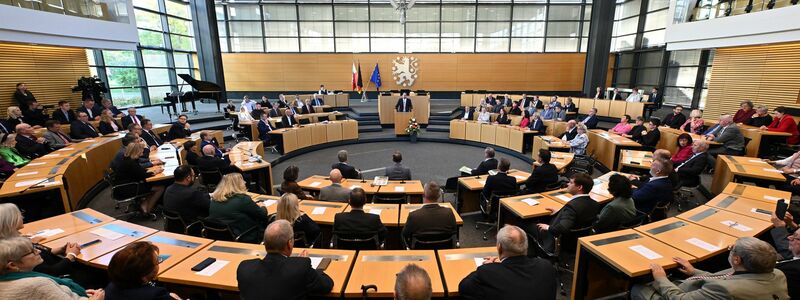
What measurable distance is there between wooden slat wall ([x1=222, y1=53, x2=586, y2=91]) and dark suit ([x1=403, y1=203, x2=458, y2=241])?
675 inches

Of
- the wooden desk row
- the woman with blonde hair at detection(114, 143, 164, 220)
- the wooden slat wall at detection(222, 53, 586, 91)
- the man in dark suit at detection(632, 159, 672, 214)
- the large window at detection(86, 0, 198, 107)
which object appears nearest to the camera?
the man in dark suit at detection(632, 159, 672, 214)

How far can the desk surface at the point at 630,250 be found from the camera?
2.95 metres

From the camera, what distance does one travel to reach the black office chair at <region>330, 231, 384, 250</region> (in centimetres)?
370

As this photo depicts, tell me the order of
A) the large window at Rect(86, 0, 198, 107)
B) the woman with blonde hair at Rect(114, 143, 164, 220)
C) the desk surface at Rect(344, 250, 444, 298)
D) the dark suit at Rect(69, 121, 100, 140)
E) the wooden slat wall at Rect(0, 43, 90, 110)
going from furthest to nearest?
the large window at Rect(86, 0, 198, 107) < the wooden slat wall at Rect(0, 43, 90, 110) < the dark suit at Rect(69, 121, 100, 140) < the woman with blonde hair at Rect(114, 143, 164, 220) < the desk surface at Rect(344, 250, 444, 298)

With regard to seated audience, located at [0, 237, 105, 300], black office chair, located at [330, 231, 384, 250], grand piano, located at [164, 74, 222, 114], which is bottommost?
black office chair, located at [330, 231, 384, 250]

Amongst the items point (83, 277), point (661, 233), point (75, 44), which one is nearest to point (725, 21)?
point (661, 233)

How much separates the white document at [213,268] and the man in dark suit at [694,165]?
7.09 m

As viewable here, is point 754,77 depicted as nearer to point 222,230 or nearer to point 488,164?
point 488,164

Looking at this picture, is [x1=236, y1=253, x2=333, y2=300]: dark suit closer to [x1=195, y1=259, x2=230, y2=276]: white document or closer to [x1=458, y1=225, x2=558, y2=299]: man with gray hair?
[x1=195, y1=259, x2=230, y2=276]: white document

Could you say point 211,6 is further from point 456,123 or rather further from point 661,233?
point 661,233

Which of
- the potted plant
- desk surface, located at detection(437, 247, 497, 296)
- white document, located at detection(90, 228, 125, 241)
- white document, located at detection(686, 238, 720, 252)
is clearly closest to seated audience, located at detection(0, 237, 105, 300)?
white document, located at detection(90, 228, 125, 241)

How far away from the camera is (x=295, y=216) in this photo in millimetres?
3486

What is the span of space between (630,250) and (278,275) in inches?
120

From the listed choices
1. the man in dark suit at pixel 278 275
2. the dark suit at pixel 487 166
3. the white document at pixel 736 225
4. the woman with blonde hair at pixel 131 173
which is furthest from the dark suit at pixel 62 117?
the white document at pixel 736 225
